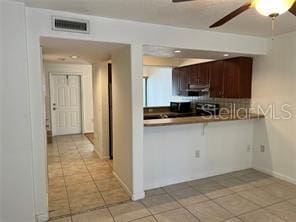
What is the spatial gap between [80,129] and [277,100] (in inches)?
234

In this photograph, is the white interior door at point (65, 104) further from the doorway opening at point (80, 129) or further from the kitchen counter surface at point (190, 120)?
the kitchen counter surface at point (190, 120)

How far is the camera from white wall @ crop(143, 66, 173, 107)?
650 cm

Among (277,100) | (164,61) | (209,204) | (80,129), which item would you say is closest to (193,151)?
(209,204)

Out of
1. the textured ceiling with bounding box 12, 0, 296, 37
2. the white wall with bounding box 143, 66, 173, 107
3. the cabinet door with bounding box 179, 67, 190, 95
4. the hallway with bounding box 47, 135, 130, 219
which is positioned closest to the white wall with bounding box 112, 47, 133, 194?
the hallway with bounding box 47, 135, 130, 219

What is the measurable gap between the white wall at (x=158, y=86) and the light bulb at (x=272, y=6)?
487 cm

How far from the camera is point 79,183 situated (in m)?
3.59

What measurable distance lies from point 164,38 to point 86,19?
3.38ft

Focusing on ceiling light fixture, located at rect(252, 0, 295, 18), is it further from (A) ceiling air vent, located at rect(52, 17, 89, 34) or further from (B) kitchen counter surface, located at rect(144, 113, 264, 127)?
(B) kitchen counter surface, located at rect(144, 113, 264, 127)

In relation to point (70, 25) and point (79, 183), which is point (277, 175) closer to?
point (79, 183)

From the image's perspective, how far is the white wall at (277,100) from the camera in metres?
3.53

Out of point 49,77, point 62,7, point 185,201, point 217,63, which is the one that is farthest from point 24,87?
point 49,77

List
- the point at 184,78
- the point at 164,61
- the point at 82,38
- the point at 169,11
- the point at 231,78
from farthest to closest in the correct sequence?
the point at 164,61
the point at 184,78
the point at 231,78
the point at 82,38
the point at 169,11

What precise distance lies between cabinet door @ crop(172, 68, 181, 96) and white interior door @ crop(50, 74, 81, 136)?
3.29 metres

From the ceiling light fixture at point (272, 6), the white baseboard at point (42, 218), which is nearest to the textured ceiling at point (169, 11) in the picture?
the ceiling light fixture at point (272, 6)
